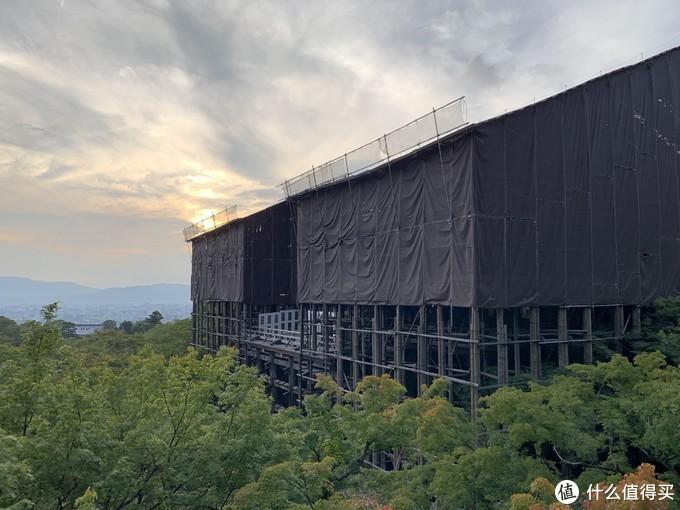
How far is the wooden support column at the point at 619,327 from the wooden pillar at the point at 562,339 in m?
3.40

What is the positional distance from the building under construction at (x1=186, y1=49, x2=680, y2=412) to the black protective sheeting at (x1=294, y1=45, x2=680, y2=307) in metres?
0.06

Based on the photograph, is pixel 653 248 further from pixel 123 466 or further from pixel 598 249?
pixel 123 466

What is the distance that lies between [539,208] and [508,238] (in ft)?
6.53

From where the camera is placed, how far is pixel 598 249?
1928cm

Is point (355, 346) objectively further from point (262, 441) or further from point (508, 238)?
point (262, 441)

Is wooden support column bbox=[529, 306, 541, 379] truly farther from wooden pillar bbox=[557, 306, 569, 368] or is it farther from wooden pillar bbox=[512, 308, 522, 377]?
wooden pillar bbox=[557, 306, 569, 368]

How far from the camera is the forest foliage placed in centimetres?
891

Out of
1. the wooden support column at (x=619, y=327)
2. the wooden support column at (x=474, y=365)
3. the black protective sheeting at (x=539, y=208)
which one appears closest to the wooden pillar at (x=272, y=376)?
the black protective sheeting at (x=539, y=208)

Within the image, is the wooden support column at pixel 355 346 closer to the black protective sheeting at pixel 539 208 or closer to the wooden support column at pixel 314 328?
the black protective sheeting at pixel 539 208

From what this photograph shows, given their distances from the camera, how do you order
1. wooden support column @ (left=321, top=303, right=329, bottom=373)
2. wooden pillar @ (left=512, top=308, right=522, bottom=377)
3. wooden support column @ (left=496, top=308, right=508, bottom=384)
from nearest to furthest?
wooden support column @ (left=496, top=308, right=508, bottom=384)
wooden pillar @ (left=512, top=308, right=522, bottom=377)
wooden support column @ (left=321, top=303, right=329, bottom=373)

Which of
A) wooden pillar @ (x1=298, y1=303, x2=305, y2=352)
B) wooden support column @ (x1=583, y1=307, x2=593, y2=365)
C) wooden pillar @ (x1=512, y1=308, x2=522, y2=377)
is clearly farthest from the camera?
wooden pillar @ (x1=298, y1=303, x2=305, y2=352)

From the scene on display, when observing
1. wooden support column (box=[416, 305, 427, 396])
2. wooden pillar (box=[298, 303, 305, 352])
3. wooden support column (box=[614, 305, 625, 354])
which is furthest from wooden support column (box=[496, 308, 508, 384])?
wooden pillar (box=[298, 303, 305, 352])

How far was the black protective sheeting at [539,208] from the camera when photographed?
17062mm

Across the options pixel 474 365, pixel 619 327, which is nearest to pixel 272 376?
pixel 474 365
